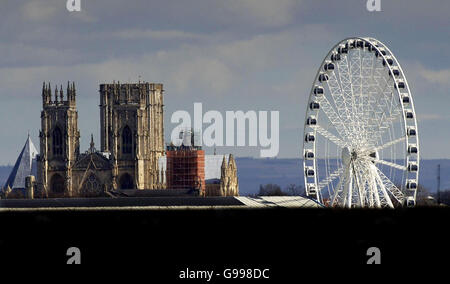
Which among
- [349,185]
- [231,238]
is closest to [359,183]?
[349,185]

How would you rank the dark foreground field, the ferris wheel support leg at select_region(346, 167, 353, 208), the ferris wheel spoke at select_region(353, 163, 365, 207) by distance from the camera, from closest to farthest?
1. the dark foreground field
2. the ferris wheel spoke at select_region(353, 163, 365, 207)
3. the ferris wheel support leg at select_region(346, 167, 353, 208)

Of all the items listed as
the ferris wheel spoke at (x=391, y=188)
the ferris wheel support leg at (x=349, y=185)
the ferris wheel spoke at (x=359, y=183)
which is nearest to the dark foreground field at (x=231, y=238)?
the ferris wheel spoke at (x=391, y=188)

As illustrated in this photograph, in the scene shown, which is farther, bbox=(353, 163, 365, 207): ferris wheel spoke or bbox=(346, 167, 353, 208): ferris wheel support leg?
bbox=(346, 167, 353, 208): ferris wheel support leg

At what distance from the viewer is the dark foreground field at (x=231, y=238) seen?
412 feet

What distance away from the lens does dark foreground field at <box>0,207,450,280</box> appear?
125688 millimetres

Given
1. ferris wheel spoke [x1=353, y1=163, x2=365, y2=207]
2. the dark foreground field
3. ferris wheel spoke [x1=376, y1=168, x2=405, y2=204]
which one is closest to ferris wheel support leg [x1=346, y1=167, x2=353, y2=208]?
ferris wheel spoke [x1=353, y1=163, x2=365, y2=207]

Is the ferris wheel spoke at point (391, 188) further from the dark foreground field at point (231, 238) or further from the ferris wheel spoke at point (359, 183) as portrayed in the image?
the dark foreground field at point (231, 238)

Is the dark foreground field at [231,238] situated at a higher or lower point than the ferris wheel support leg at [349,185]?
lower

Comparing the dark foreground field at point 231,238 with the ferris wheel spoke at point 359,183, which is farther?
A: the ferris wheel spoke at point 359,183

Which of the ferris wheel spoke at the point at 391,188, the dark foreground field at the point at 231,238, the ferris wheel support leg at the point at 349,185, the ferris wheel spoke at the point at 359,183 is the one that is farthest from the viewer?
the ferris wheel support leg at the point at 349,185

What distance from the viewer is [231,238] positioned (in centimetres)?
13162

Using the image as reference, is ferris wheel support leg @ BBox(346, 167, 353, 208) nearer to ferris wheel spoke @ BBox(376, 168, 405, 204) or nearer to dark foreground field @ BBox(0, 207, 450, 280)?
ferris wheel spoke @ BBox(376, 168, 405, 204)

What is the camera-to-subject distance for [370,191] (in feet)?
614
